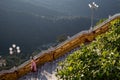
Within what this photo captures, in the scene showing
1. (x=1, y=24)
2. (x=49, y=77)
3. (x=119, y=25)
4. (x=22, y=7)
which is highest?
(x=22, y=7)

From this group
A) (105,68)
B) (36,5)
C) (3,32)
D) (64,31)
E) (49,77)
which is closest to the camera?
(105,68)

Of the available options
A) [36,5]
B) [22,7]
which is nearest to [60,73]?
[22,7]

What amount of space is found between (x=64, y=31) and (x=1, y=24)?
828 inches

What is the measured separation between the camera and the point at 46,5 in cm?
14925

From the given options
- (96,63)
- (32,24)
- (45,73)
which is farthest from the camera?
(32,24)

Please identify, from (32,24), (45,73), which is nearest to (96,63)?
(45,73)

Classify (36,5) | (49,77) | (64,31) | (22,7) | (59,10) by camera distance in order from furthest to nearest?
1. (59,10)
2. (36,5)
3. (22,7)
4. (64,31)
5. (49,77)

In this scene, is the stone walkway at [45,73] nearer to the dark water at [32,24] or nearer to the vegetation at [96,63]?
the vegetation at [96,63]

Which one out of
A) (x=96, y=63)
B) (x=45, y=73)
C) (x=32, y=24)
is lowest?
(x=45, y=73)

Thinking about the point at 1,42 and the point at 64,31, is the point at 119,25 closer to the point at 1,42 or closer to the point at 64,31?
the point at 1,42

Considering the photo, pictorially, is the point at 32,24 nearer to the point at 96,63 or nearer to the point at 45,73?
the point at 45,73

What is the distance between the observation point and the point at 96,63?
8.05 metres

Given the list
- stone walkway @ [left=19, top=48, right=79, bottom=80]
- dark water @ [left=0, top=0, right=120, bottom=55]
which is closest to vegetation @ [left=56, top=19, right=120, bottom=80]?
stone walkway @ [left=19, top=48, right=79, bottom=80]

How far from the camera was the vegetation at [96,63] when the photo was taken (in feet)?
24.9
